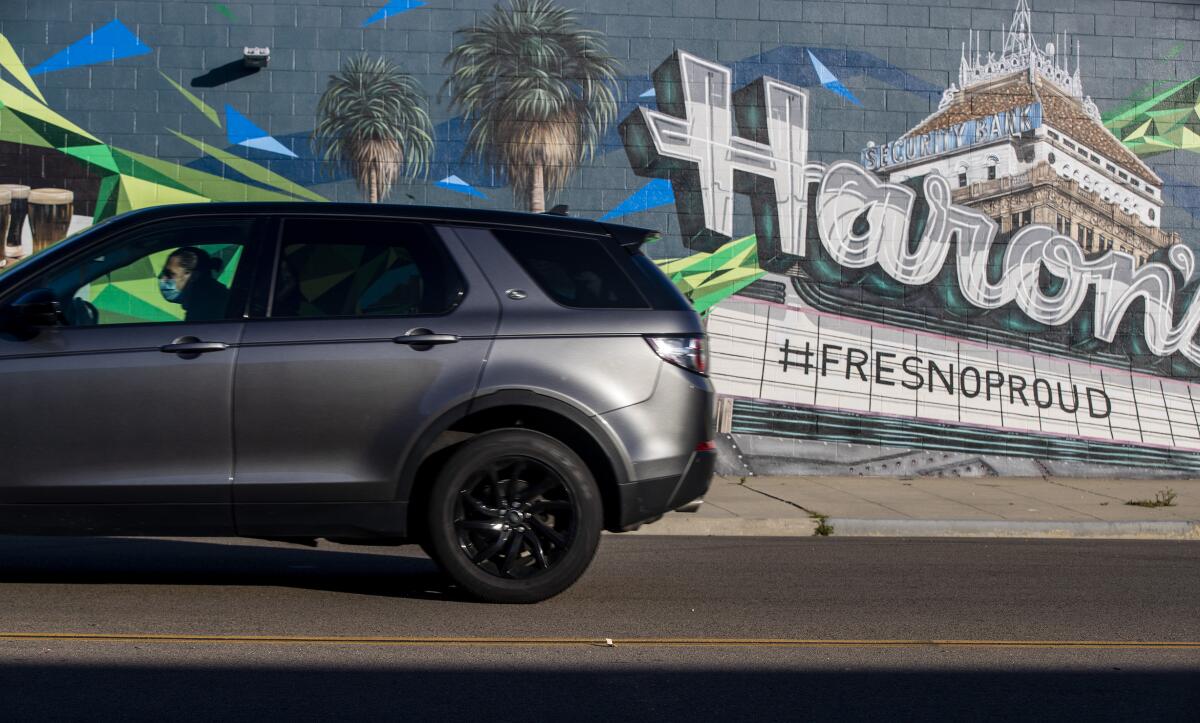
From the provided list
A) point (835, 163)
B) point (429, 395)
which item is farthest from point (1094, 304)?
point (429, 395)

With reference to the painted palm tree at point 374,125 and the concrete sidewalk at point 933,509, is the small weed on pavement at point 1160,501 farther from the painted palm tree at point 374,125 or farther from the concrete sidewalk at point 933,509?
the painted palm tree at point 374,125

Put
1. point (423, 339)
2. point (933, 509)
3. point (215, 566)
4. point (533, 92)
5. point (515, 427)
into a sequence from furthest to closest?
1. point (533, 92)
2. point (933, 509)
3. point (215, 566)
4. point (515, 427)
5. point (423, 339)

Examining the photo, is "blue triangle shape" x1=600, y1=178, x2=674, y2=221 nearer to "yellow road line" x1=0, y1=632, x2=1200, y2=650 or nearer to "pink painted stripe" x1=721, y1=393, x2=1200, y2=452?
"pink painted stripe" x1=721, y1=393, x2=1200, y2=452

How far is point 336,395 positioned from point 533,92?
27.7ft

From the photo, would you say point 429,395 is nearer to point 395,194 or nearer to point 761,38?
point 395,194

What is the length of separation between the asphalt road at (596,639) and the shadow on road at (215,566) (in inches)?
1.2

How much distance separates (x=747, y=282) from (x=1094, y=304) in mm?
4192

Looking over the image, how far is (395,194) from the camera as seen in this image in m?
13.8

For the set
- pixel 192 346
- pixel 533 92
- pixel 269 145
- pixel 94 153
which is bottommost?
pixel 192 346

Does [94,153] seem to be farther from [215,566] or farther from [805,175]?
[805,175]

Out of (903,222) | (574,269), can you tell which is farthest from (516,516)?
(903,222)

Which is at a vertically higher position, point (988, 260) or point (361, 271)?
point (988, 260)

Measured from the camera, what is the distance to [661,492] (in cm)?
643

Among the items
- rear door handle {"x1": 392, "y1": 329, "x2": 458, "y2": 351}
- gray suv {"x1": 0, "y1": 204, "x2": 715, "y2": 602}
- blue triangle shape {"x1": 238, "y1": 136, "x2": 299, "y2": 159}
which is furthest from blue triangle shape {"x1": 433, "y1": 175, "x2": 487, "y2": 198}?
rear door handle {"x1": 392, "y1": 329, "x2": 458, "y2": 351}
